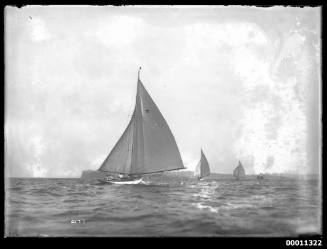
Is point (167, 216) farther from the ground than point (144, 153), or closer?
closer

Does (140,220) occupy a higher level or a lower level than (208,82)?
lower

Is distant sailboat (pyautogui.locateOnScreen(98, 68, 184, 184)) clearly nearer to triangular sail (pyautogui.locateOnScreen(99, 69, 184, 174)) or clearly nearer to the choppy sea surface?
triangular sail (pyautogui.locateOnScreen(99, 69, 184, 174))

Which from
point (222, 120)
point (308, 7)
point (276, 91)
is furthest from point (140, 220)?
point (308, 7)

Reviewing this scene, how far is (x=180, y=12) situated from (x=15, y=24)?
5741mm

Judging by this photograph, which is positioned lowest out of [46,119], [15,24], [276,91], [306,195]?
[306,195]

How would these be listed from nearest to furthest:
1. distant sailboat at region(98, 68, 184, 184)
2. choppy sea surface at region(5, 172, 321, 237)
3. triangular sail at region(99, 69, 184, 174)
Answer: choppy sea surface at region(5, 172, 321, 237) → distant sailboat at region(98, 68, 184, 184) → triangular sail at region(99, 69, 184, 174)

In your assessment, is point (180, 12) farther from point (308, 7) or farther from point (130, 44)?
point (308, 7)

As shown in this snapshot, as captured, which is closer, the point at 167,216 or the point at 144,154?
the point at 167,216

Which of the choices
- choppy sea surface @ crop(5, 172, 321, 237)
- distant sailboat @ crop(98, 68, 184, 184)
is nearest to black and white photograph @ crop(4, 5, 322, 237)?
choppy sea surface @ crop(5, 172, 321, 237)

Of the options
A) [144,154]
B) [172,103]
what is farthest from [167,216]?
[144,154]

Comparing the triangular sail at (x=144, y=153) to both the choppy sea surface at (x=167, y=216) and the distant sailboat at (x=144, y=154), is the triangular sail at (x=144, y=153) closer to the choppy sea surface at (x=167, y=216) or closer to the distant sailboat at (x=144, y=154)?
the distant sailboat at (x=144, y=154)

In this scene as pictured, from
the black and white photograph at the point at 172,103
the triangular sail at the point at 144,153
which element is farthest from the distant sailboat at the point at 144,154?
the black and white photograph at the point at 172,103

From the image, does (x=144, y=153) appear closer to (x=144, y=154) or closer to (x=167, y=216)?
(x=144, y=154)

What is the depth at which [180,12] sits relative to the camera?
1320cm
